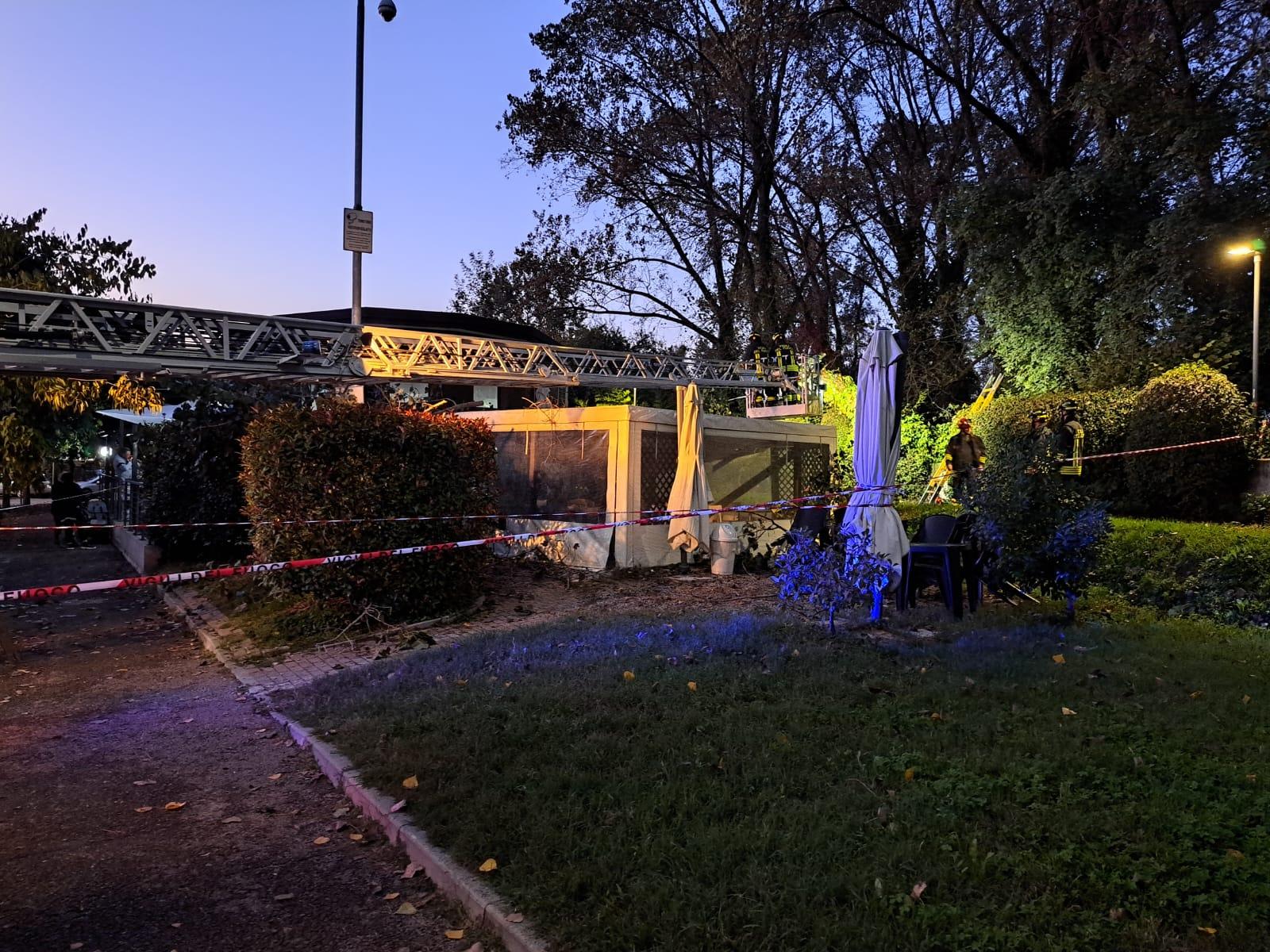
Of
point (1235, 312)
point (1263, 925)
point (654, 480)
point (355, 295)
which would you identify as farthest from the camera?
point (1235, 312)

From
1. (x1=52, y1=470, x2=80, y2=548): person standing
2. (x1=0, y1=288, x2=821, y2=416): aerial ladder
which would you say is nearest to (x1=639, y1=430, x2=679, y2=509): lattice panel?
(x1=0, y1=288, x2=821, y2=416): aerial ladder

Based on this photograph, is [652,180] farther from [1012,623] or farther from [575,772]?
[575,772]

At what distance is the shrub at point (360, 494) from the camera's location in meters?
7.98

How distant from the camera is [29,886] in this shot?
342cm

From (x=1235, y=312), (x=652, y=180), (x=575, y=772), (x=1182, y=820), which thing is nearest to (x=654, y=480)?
(x=575, y=772)

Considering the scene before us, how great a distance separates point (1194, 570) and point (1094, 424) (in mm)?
8004

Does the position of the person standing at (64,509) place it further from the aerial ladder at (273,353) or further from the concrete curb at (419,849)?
the concrete curb at (419,849)

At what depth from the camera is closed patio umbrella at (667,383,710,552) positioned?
37.8ft

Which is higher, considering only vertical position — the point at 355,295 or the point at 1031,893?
the point at 355,295

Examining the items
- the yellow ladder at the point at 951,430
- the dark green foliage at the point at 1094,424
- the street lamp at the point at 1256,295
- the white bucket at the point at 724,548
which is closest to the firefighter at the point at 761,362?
the yellow ladder at the point at 951,430

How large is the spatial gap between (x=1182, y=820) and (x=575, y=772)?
2.52m

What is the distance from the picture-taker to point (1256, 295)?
1530 centimetres

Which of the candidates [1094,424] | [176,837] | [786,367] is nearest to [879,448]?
[176,837]

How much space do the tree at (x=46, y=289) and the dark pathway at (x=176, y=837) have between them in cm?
1052
